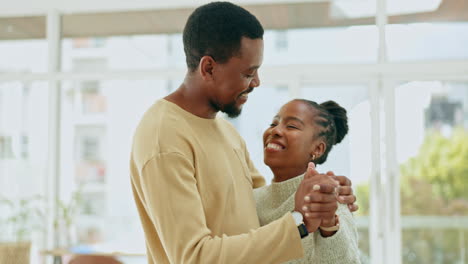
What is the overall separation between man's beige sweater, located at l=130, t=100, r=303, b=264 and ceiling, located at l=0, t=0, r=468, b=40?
12.3 feet

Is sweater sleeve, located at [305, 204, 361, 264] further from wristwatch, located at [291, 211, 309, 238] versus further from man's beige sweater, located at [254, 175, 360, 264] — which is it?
wristwatch, located at [291, 211, 309, 238]

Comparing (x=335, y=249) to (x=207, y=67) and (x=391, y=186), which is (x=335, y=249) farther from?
(x=391, y=186)

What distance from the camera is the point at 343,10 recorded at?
511 centimetres

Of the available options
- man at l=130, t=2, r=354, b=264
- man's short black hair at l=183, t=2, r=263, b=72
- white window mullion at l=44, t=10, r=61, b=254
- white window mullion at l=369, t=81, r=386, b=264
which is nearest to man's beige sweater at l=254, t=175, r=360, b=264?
man at l=130, t=2, r=354, b=264

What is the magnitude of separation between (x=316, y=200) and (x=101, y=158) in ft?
14.3

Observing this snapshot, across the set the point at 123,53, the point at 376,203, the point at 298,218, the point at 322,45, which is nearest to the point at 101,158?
→ the point at 123,53

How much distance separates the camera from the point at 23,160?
5629mm

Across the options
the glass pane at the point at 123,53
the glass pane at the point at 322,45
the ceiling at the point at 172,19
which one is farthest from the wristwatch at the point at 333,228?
the glass pane at the point at 123,53

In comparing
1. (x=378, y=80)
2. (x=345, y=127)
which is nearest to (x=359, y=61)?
(x=378, y=80)

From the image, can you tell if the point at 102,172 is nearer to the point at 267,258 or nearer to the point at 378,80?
the point at 378,80

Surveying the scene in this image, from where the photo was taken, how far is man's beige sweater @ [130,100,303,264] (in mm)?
1307

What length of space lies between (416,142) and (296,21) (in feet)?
4.63

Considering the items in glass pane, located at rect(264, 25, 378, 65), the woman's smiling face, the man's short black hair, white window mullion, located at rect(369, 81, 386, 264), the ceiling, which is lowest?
white window mullion, located at rect(369, 81, 386, 264)

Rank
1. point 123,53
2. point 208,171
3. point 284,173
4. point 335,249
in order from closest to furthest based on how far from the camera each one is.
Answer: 1. point 208,171
2. point 335,249
3. point 284,173
4. point 123,53
